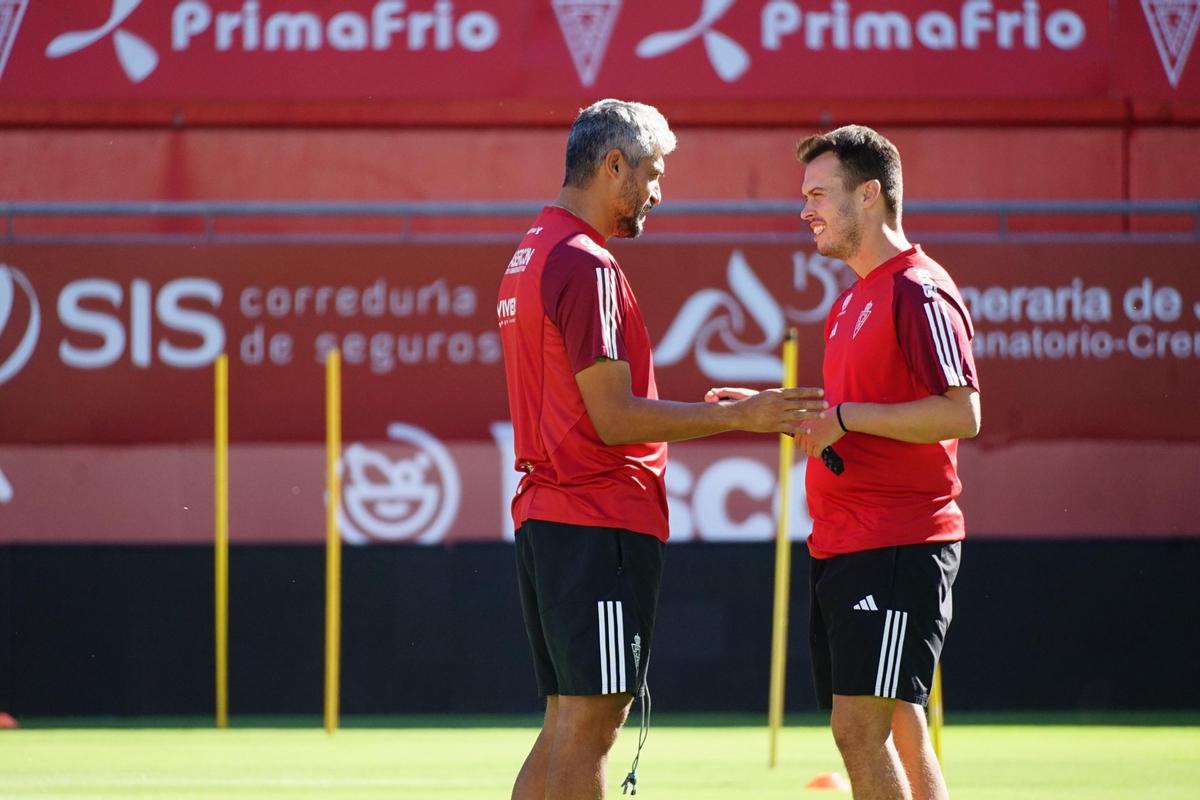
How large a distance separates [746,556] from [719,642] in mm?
524

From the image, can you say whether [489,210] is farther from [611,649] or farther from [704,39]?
[611,649]

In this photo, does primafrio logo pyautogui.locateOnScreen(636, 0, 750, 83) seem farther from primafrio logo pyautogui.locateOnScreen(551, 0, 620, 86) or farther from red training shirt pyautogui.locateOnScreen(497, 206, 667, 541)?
red training shirt pyautogui.locateOnScreen(497, 206, 667, 541)

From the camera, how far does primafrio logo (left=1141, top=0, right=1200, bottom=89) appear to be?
12055 millimetres

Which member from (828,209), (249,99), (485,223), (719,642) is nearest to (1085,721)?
(719,642)

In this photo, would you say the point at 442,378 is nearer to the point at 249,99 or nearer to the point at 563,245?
the point at 249,99

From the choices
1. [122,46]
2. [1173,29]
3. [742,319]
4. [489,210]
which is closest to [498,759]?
[742,319]

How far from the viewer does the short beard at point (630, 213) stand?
13.5 ft

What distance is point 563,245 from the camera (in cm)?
395

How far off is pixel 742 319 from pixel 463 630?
97.8 inches

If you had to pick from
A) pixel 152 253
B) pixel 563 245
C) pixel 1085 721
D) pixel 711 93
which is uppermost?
pixel 711 93

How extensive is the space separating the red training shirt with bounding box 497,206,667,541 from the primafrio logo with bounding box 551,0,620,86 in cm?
822

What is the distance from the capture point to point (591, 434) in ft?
13.1

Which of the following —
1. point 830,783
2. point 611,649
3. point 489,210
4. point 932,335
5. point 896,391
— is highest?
point 489,210

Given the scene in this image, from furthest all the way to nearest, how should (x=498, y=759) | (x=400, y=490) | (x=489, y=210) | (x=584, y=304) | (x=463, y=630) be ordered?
(x=489, y=210) < (x=400, y=490) < (x=463, y=630) < (x=498, y=759) < (x=584, y=304)
